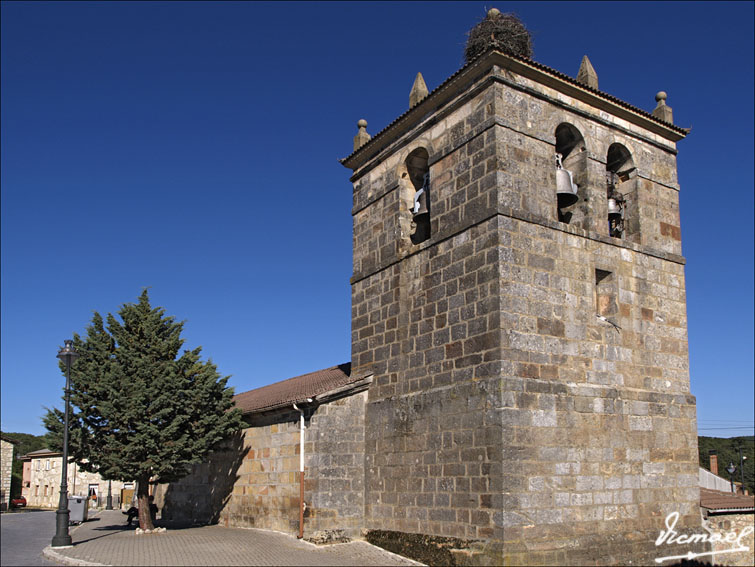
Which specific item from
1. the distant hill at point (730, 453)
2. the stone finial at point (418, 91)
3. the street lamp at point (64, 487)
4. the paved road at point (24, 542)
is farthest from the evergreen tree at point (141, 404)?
the distant hill at point (730, 453)

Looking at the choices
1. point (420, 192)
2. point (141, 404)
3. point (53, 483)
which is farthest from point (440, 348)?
point (53, 483)

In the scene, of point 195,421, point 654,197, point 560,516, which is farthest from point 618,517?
point 195,421

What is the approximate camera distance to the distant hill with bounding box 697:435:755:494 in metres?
48.8

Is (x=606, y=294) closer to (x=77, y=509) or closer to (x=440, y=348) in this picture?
(x=440, y=348)

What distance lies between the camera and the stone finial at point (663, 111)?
14.6 meters

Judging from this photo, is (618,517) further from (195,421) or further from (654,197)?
(195,421)

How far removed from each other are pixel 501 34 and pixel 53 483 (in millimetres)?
35388

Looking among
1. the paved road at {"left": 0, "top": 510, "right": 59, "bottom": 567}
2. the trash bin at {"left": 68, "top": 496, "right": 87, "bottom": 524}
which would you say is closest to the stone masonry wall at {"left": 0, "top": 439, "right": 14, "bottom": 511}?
the trash bin at {"left": 68, "top": 496, "right": 87, "bottom": 524}

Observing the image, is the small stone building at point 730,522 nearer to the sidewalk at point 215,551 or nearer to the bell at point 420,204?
the sidewalk at point 215,551

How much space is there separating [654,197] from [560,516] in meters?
6.76

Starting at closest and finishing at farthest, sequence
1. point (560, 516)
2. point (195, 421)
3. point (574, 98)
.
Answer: point (560, 516), point (574, 98), point (195, 421)

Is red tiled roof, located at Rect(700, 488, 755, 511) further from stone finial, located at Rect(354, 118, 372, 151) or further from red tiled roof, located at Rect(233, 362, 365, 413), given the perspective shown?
stone finial, located at Rect(354, 118, 372, 151)

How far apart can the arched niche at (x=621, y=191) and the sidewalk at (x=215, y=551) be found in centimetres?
756

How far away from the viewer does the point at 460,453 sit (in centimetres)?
1164
